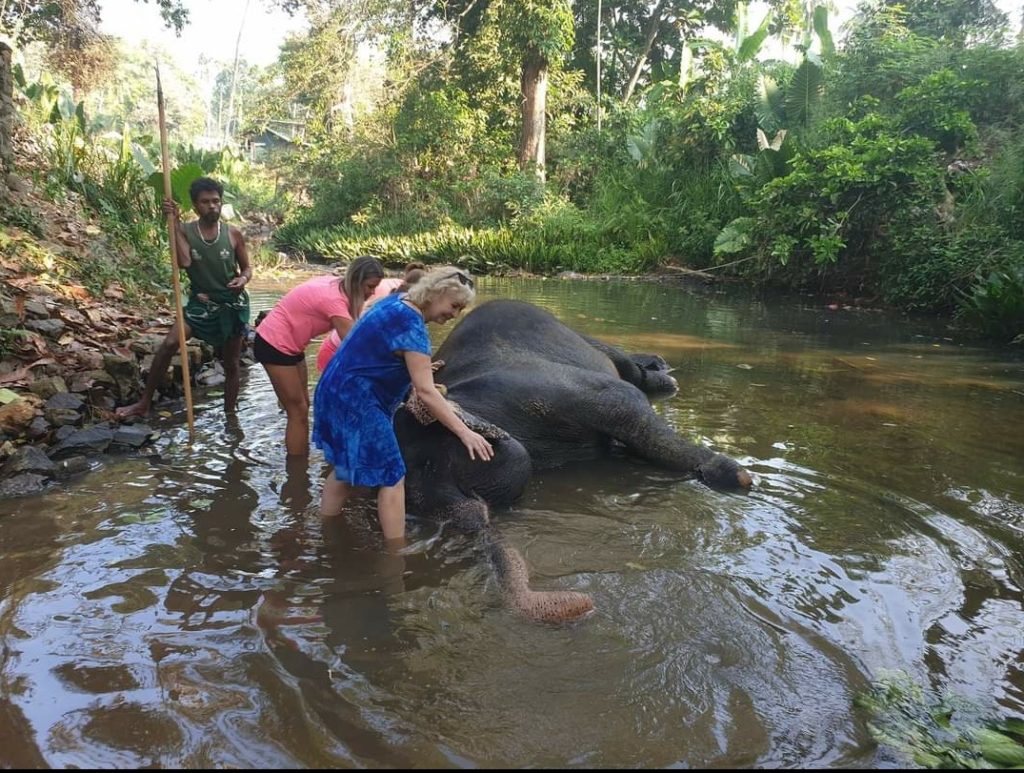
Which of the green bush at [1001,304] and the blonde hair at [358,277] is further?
the green bush at [1001,304]

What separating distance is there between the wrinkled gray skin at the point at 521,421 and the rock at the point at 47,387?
2.68 meters

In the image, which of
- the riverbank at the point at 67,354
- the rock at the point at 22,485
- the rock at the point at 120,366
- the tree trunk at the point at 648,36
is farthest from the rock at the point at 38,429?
the tree trunk at the point at 648,36

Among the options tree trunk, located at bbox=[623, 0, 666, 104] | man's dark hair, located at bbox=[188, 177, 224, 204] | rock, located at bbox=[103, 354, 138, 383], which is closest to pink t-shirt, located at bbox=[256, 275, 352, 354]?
man's dark hair, located at bbox=[188, 177, 224, 204]

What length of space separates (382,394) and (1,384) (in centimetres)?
323

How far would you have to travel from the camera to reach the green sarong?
6.05m

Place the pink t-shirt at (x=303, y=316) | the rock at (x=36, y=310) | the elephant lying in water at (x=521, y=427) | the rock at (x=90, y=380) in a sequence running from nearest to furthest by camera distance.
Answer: the elephant lying in water at (x=521, y=427), the pink t-shirt at (x=303, y=316), the rock at (x=90, y=380), the rock at (x=36, y=310)

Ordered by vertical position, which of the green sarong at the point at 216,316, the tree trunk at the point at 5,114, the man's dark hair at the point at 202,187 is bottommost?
the green sarong at the point at 216,316

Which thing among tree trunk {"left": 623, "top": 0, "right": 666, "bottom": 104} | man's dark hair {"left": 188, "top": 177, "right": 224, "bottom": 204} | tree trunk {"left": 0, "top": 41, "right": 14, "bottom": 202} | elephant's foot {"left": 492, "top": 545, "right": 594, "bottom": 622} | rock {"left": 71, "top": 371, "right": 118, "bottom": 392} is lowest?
elephant's foot {"left": 492, "top": 545, "right": 594, "bottom": 622}

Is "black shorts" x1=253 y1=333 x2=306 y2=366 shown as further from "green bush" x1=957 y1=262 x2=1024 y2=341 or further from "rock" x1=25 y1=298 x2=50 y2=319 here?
"green bush" x1=957 y1=262 x2=1024 y2=341

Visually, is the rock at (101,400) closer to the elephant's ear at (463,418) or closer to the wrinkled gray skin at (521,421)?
the wrinkled gray skin at (521,421)

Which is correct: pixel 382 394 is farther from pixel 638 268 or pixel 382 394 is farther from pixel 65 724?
pixel 638 268

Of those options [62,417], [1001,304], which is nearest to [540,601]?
[62,417]

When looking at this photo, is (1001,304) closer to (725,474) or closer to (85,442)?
(725,474)

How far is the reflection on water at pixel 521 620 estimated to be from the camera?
233cm
